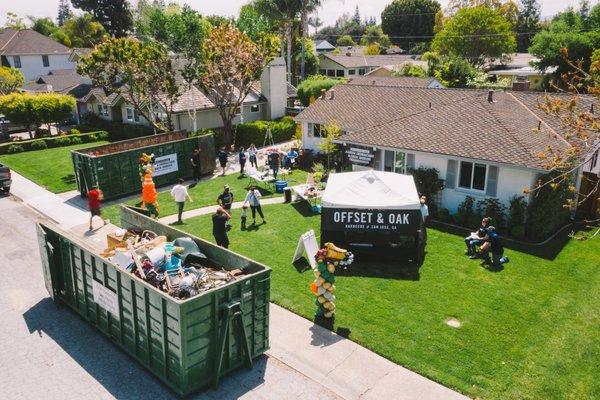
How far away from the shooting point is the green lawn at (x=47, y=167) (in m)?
24.2

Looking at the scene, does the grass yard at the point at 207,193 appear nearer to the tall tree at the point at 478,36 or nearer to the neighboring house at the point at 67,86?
the neighboring house at the point at 67,86

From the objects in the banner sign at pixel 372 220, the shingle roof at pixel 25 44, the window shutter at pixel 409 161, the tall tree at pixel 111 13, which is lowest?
the banner sign at pixel 372 220

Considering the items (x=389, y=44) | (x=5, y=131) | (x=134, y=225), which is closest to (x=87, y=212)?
(x=134, y=225)

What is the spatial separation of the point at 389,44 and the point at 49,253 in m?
109

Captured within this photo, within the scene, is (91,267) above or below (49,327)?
above

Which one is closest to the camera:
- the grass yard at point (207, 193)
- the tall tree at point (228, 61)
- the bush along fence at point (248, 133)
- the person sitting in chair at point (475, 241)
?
the person sitting in chair at point (475, 241)

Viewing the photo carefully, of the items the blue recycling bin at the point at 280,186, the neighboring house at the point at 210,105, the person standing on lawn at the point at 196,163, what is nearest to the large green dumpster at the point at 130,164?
the person standing on lawn at the point at 196,163

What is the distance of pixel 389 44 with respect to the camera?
110 metres

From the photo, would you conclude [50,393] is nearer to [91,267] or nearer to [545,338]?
[91,267]

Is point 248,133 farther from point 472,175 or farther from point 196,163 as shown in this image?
point 472,175

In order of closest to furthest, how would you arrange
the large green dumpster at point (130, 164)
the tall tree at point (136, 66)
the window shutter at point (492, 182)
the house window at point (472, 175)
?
the window shutter at point (492, 182) → the house window at point (472, 175) → the large green dumpster at point (130, 164) → the tall tree at point (136, 66)

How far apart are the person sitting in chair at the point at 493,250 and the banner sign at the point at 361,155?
7.52m

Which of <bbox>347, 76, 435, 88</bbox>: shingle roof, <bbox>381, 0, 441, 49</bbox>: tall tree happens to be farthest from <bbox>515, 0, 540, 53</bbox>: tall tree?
<bbox>347, 76, 435, 88</bbox>: shingle roof

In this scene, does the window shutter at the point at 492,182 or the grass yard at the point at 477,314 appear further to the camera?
the window shutter at the point at 492,182
